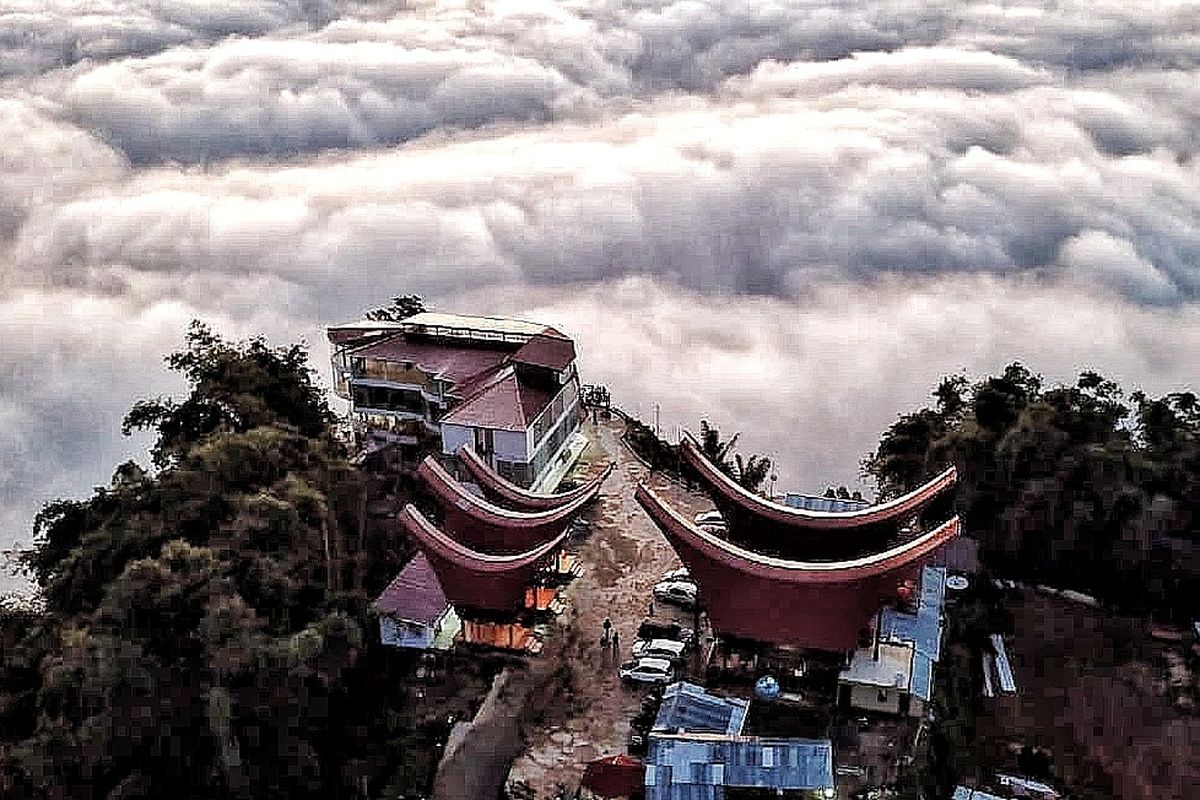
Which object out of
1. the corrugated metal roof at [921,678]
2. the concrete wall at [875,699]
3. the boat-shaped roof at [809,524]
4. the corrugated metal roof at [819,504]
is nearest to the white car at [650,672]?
the boat-shaped roof at [809,524]

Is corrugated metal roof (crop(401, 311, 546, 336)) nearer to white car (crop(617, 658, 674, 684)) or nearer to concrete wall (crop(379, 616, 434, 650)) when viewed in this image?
concrete wall (crop(379, 616, 434, 650))

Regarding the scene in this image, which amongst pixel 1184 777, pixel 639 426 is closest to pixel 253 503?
pixel 639 426

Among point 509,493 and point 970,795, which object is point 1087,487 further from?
point 509,493

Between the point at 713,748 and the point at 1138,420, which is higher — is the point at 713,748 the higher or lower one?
the lower one

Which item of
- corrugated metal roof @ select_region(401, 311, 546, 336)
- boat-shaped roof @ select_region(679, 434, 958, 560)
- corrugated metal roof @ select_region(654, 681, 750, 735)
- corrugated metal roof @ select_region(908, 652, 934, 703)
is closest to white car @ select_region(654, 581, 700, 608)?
boat-shaped roof @ select_region(679, 434, 958, 560)

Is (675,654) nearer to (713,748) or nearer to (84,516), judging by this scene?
(713,748)

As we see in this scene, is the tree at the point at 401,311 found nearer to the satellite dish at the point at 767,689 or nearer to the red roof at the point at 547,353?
the red roof at the point at 547,353
